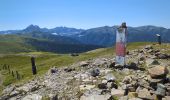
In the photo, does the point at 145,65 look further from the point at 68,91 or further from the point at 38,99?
the point at 38,99

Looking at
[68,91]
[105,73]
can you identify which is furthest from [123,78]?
[68,91]

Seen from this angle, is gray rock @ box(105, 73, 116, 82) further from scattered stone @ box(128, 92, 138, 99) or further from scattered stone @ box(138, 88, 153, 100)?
scattered stone @ box(138, 88, 153, 100)

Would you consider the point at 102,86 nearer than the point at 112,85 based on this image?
No

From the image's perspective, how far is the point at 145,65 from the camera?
2647 cm

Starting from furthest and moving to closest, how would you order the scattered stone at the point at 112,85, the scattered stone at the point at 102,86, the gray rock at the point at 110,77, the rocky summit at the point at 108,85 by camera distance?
the gray rock at the point at 110,77 → the scattered stone at the point at 102,86 → the scattered stone at the point at 112,85 → the rocky summit at the point at 108,85

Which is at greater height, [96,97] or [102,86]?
[102,86]

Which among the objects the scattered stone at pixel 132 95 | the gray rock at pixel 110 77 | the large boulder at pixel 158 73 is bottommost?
the scattered stone at pixel 132 95

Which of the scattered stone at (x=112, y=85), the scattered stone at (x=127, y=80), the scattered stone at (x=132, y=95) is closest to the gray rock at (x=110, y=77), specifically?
the scattered stone at (x=112, y=85)

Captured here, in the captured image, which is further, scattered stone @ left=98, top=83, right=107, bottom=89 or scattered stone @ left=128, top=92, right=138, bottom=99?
scattered stone @ left=98, top=83, right=107, bottom=89

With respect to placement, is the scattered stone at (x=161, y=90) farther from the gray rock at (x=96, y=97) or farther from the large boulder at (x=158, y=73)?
the gray rock at (x=96, y=97)

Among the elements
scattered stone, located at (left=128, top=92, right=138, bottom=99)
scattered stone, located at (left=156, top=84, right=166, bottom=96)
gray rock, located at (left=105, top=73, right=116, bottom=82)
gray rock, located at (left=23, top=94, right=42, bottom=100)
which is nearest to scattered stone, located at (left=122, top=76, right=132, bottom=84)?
gray rock, located at (left=105, top=73, right=116, bottom=82)

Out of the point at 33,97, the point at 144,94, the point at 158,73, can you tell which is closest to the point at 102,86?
the point at 144,94

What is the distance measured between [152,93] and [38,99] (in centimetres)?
758

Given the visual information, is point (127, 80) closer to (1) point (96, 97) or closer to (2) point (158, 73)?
(2) point (158, 73)
